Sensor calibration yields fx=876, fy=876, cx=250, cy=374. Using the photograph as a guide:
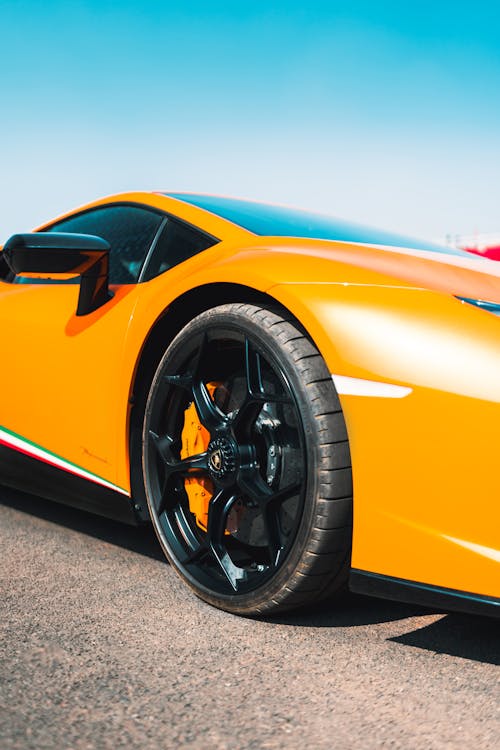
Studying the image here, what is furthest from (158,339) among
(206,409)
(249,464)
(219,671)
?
(219,671)

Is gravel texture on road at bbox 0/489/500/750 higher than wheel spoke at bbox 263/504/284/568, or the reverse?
wheel spoke at bbox 263/504/284/568

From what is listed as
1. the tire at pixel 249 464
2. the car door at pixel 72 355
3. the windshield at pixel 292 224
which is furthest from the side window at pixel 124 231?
the tire at pixel 249 464

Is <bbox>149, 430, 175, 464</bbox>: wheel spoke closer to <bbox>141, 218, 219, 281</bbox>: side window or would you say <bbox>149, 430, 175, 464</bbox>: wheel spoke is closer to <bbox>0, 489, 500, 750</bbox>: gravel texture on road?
<bbox>0, 489, 500, 750</bbox>: gravel texture on road

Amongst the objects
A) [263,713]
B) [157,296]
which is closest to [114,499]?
[157,296]

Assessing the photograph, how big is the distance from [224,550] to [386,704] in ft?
2.24

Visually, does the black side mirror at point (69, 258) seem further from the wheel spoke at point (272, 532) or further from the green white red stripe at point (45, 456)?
the wheel spoke at point (272, 532)

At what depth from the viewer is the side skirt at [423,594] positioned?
1.80 meters

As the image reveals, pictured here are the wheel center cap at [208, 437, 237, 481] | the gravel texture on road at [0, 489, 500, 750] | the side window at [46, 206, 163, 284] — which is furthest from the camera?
the side window at [46, 206, 163, 284]

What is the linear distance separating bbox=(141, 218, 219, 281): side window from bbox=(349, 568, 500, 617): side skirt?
1146 millimetres

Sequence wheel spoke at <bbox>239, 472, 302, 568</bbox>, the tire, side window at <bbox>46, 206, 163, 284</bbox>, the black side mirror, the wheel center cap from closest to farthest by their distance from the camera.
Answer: the tire, wheel spoke at <bbox>239, 472, 302, 568</bbox>, the wheel center cap, the black side mirror, side window at <bbox>46, 206, 163, 284</bbox>

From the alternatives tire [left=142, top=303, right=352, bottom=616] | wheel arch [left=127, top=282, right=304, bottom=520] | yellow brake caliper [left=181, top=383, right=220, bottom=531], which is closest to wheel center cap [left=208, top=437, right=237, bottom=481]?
tire [left=142, top=303, right=352, bottom=616]

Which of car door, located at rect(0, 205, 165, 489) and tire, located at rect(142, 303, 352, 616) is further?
car door, located at rect(0, 205, 165, 489)

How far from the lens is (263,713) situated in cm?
171

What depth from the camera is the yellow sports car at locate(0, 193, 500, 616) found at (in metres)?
1.84
